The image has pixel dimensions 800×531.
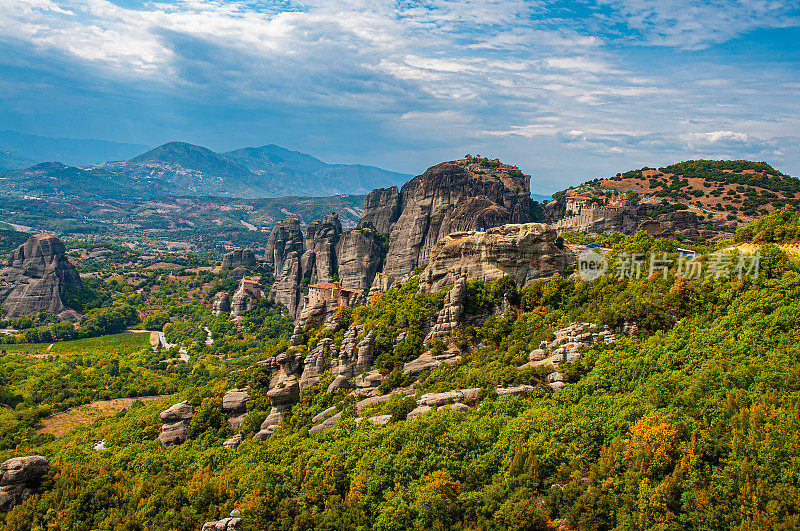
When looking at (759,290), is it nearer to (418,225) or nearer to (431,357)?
(431,357)

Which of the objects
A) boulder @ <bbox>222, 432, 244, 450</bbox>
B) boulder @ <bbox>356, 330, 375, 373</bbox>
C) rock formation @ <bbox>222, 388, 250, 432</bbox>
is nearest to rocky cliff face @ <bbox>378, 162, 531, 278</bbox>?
rock formation @ <bbox>222, 388, 250, 432</bbox>

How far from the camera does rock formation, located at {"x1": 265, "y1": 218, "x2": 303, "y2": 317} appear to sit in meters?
94.6

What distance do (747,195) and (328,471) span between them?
240ft

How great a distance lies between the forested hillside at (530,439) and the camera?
57.5 ft

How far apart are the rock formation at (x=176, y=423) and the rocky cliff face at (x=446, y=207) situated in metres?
50.6

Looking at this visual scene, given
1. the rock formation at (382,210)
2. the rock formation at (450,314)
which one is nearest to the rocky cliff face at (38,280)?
the rock formation at (382,210)

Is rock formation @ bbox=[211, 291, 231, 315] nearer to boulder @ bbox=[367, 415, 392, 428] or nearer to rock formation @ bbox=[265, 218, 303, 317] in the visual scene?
rock formation @ bbox=[265, 218, 303, 317]

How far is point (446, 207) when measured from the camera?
88.7 metres

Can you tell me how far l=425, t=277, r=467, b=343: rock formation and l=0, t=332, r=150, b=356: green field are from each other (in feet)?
198

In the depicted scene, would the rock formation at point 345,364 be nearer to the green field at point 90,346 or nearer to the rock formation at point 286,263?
the green field at point 90,346

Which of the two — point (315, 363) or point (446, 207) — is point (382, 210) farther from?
point (315, 363)

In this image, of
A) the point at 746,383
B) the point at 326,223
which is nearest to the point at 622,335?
the point at 746,383

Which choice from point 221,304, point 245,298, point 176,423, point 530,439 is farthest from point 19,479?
point 221,304

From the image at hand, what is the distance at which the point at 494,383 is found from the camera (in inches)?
1007
